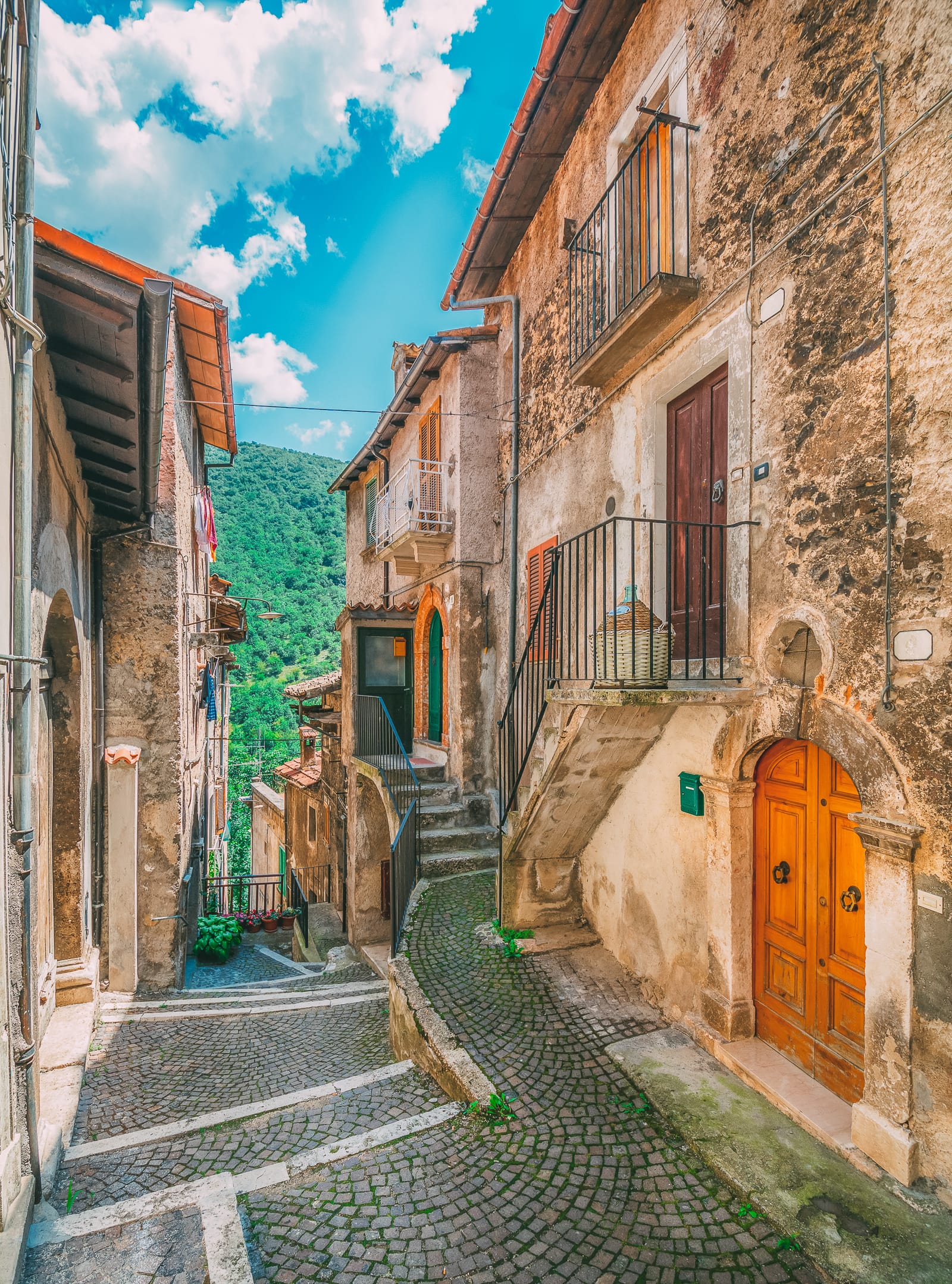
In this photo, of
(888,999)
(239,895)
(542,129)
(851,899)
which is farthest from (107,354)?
(239,895)

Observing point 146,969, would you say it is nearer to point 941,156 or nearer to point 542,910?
point 542,910

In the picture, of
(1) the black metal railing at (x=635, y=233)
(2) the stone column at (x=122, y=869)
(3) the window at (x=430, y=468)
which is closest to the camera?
(1) the black metal railing at (x=635, y=233)

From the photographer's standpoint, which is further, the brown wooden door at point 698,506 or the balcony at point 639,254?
the balcony at point 639,254

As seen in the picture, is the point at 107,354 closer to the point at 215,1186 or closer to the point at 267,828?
the point at 215,1186

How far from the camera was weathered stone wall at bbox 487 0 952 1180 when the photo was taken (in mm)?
3047

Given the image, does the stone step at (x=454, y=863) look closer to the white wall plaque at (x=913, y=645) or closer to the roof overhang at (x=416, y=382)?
the white wall plaque at (x=913, y=645)

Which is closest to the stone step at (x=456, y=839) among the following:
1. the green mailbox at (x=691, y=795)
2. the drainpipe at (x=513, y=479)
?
the drainpipe at (x=513, y=479)

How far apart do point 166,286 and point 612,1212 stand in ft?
19.2

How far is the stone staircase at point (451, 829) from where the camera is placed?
8492mm

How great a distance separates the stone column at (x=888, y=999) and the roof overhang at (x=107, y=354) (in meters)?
5.14

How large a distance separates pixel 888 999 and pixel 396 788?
6985 millimetres

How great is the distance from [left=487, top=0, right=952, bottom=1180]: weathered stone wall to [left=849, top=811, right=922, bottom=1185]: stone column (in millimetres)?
46

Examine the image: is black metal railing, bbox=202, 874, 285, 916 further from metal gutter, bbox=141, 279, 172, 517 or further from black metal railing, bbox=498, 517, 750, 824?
metal gutter, bbox=141, 279, 172, 517

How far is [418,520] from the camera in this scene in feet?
34.1
